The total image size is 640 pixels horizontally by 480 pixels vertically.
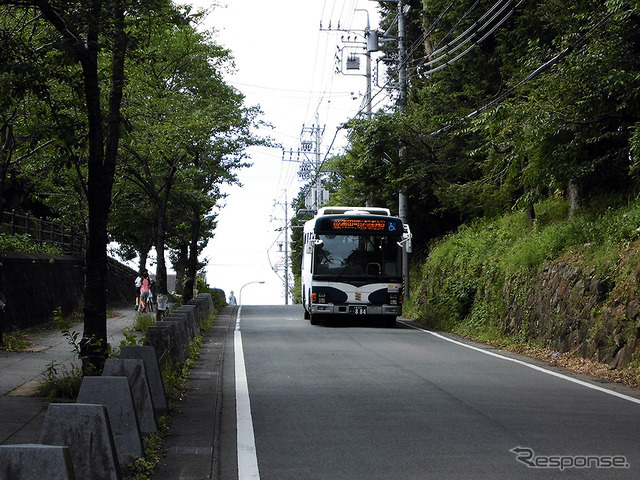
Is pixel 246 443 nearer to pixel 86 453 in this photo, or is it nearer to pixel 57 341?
pixel 86 453

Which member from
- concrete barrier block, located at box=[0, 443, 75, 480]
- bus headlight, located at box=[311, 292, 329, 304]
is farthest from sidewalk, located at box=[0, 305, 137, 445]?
bus headlight, located at box=[311, 292, 329, 304]

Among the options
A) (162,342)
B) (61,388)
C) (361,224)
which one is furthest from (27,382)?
(361,224)

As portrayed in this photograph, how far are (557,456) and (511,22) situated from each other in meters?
25.3

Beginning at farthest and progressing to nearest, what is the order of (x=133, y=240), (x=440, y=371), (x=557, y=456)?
(x=133, y=240)
(x=440, y=371)
(x=557, y=456)

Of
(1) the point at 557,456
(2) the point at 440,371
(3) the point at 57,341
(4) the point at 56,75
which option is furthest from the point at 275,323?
(1) the point at 557,456

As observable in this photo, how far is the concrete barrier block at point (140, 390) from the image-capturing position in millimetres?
7672

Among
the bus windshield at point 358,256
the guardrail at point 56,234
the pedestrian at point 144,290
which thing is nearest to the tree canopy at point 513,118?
the bus windshield at point 358,256

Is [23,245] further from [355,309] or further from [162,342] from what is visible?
[162,342]

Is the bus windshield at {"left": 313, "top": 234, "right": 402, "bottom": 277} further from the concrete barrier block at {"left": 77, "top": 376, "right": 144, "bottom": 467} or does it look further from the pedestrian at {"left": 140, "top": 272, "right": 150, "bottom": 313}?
the concrete barrier block at {"left": 77, "top": 376, "right": 144, "bottom": 467}

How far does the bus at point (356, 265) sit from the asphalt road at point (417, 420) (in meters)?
8.20

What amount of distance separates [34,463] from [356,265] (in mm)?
20413

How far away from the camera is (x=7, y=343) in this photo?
16094mm

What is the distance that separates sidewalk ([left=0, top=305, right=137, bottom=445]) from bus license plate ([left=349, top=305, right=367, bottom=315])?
7.11 m

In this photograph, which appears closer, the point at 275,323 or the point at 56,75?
the point at 56,75
